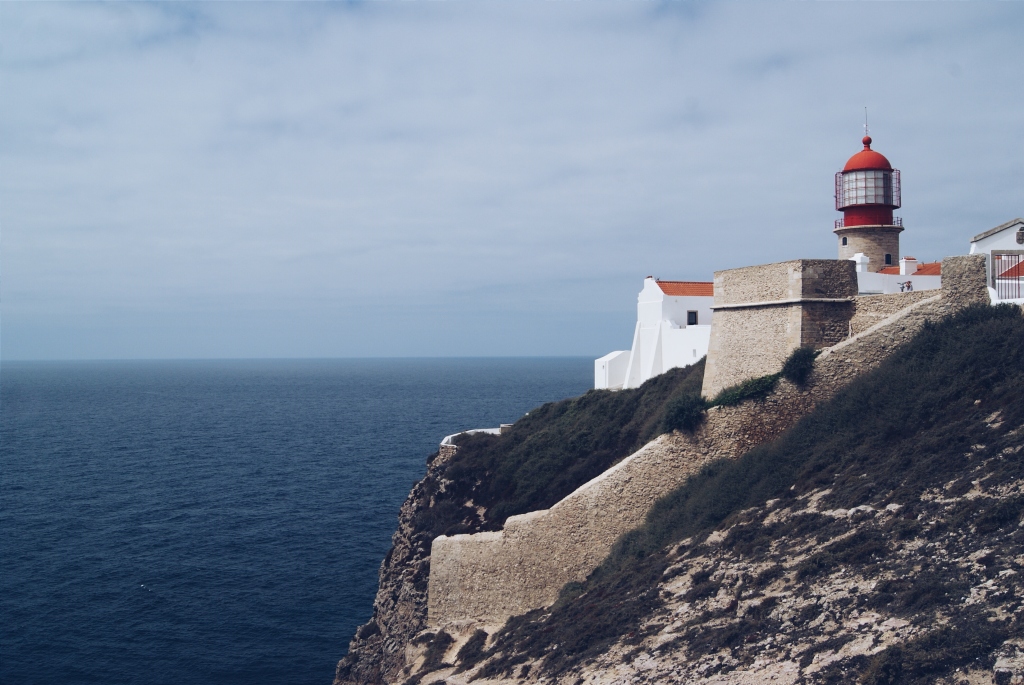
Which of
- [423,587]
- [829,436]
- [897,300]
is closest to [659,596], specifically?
[829,436]

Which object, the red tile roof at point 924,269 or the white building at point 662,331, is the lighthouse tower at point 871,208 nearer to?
the red tile roof at point 924,269

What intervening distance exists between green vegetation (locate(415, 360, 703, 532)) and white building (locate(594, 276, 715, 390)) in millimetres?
2052

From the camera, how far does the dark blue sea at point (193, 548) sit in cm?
2312

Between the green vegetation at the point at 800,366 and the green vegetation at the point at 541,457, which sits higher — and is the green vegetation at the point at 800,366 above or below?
above

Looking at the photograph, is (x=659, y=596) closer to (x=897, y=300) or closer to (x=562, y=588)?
(x=562, y=588)

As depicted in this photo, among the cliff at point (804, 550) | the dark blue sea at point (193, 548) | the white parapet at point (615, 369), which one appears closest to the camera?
the cliff at point (804, 550)

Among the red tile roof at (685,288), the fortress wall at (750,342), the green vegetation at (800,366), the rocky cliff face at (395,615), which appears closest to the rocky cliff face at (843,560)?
the green vegetation at (800,366)

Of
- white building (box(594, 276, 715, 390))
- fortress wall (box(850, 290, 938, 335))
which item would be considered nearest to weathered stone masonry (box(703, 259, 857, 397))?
fortress wall (box(850, 290, 938, 335))

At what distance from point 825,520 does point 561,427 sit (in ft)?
52.2

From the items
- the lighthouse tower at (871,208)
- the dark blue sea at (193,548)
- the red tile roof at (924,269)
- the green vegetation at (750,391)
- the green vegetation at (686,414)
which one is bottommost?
the dark blue sea at (193,548)

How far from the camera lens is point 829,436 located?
14.6 meters

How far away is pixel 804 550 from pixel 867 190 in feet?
65.4

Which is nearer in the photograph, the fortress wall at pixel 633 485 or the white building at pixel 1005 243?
the fortress wall at pixel 633 485

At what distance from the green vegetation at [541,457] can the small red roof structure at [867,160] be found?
937 centimetres
